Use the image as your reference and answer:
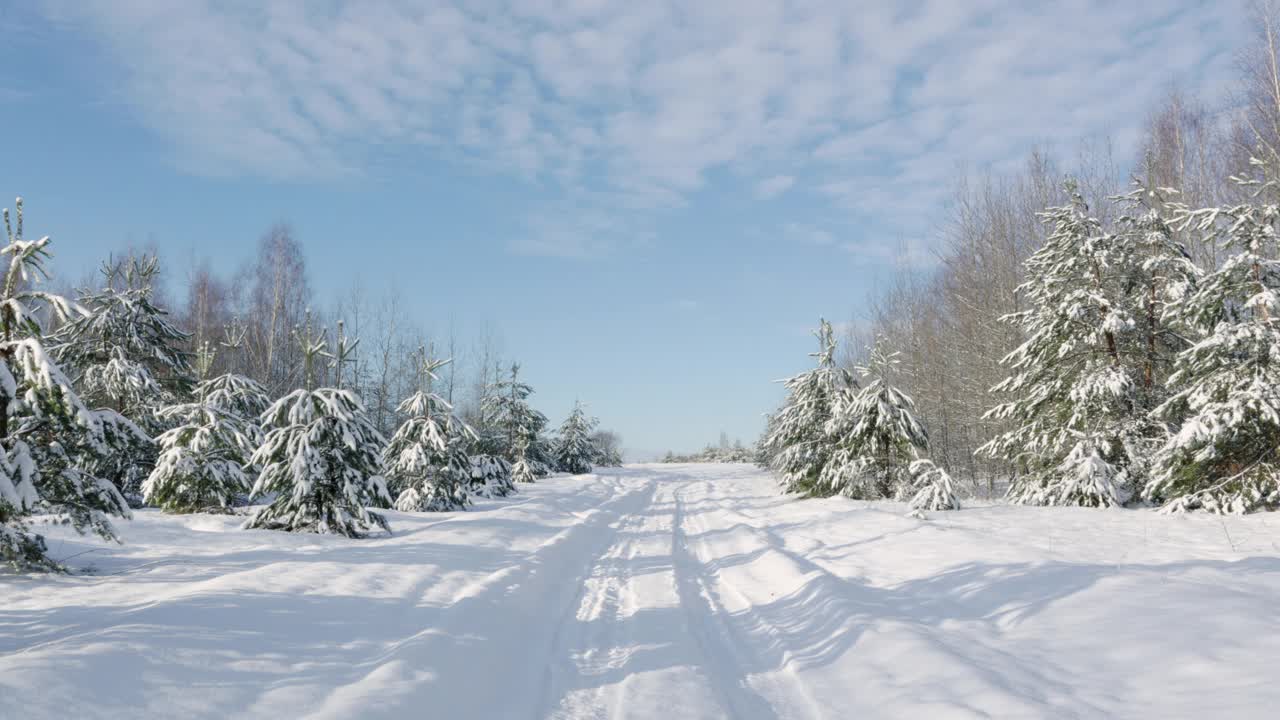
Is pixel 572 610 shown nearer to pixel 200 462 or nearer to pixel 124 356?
pixel 200 462

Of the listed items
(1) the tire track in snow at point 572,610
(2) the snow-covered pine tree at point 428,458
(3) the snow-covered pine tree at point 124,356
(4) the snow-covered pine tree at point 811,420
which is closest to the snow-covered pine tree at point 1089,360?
(4) the snow-covered pine tree at point 811,420

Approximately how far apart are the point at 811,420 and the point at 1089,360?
7.19 m

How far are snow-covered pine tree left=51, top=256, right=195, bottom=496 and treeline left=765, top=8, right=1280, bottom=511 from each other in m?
16.4

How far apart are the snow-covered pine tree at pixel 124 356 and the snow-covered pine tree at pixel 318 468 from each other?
4.96 metres

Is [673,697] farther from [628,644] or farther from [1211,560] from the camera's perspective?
[1211,560]

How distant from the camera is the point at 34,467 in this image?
596 cm

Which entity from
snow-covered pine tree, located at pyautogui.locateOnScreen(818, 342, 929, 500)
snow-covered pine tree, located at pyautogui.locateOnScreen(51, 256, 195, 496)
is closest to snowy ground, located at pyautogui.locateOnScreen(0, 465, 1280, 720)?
snow-covered pine tree, located at pyautogui.locateOnScreen(51, 256, 195, 496)

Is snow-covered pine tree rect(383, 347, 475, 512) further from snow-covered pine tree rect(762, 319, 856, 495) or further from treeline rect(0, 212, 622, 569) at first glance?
snow-covered pine tree rect(762, 319, 856, 495)

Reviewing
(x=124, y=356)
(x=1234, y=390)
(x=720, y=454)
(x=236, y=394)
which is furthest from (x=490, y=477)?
(x=720, y=454)

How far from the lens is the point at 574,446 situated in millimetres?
43281

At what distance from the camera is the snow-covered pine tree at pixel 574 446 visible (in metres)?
43.0

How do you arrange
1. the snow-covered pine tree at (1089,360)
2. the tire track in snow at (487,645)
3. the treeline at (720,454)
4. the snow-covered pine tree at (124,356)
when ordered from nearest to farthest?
1. the tire track in snow at (487,645)
2. the snow-covered pine tree at (1089,360)
3. the snow-covered pine tree at (124,356)
4. the treeline at (720,454)

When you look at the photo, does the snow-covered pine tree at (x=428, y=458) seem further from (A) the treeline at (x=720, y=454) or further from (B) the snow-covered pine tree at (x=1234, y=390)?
(A) the treeline at (x=720, y=454)

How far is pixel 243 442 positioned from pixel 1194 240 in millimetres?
27619
